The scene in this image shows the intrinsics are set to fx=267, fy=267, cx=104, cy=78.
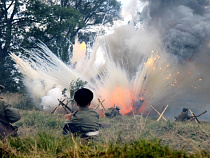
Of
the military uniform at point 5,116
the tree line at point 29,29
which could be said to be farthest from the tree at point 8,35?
the military uniform at point 5,116

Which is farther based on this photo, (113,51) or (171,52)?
(113,51)

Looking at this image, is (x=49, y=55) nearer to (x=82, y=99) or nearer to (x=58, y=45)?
(x=58, y=45)

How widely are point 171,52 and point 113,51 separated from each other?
6.12m

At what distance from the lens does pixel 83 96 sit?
506 cm

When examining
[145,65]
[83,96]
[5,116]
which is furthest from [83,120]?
[145,65]

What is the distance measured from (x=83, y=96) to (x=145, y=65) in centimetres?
2012

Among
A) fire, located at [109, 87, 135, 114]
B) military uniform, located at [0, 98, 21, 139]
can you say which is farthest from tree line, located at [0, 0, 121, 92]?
military uniform, located at [0, 98, 21, 139]

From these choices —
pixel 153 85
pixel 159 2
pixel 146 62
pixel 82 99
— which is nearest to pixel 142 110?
pixel 153 85

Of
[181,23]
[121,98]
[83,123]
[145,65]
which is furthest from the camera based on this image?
[181,23]

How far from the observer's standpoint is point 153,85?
24109mm

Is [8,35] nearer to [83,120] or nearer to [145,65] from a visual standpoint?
[145,65]

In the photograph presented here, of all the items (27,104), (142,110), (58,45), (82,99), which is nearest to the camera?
(82,99)

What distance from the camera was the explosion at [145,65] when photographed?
23.0 metres

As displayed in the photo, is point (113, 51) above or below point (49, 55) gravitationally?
above
